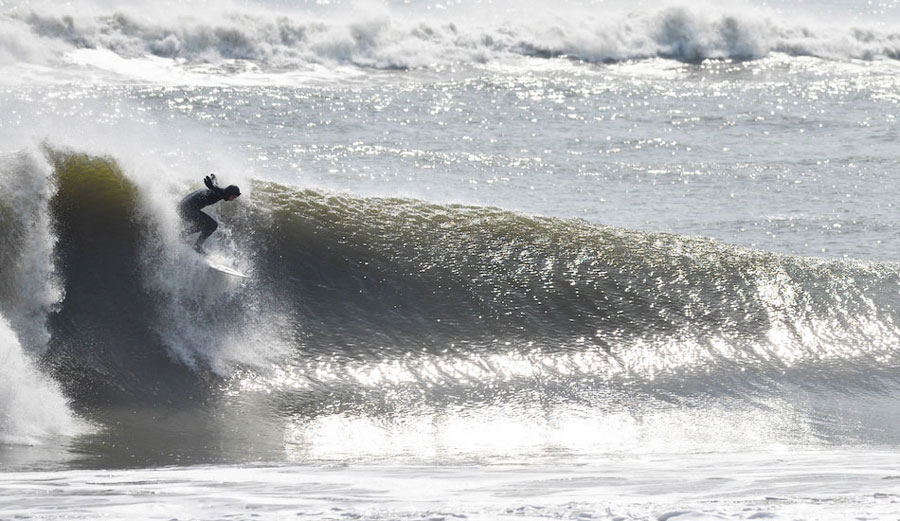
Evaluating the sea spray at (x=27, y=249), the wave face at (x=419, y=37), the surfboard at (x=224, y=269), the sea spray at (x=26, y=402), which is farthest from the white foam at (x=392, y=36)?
the sea spray at (x=26, y=402)

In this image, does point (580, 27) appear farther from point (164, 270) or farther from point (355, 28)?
point (164, 270)

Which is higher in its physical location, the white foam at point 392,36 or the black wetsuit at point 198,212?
the white foam at point 392,36

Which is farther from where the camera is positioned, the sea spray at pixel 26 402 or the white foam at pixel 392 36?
the white foam at pixel 392 36

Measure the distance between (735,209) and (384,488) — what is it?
1131 cm

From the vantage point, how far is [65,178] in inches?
431

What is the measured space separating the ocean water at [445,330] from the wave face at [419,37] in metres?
8.52

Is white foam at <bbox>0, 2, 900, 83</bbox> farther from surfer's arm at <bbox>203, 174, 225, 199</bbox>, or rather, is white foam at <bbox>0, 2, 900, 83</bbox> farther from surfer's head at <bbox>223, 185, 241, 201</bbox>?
surfer's head at <bbox>223, 185, 241, 201</bbox>

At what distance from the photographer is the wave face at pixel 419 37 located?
1131 inches

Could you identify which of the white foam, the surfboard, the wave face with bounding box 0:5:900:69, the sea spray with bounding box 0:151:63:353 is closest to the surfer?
the surfboard

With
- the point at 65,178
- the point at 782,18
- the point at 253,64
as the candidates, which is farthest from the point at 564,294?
the point at 782,18

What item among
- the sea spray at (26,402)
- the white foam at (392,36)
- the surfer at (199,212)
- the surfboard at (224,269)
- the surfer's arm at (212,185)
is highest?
the white foam at (392,36)

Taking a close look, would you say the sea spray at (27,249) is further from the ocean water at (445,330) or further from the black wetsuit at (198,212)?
the black wetsuit at (198,212)

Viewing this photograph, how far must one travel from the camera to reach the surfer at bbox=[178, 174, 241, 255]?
33.9ft

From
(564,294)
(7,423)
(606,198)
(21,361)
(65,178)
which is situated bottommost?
(7,423)
